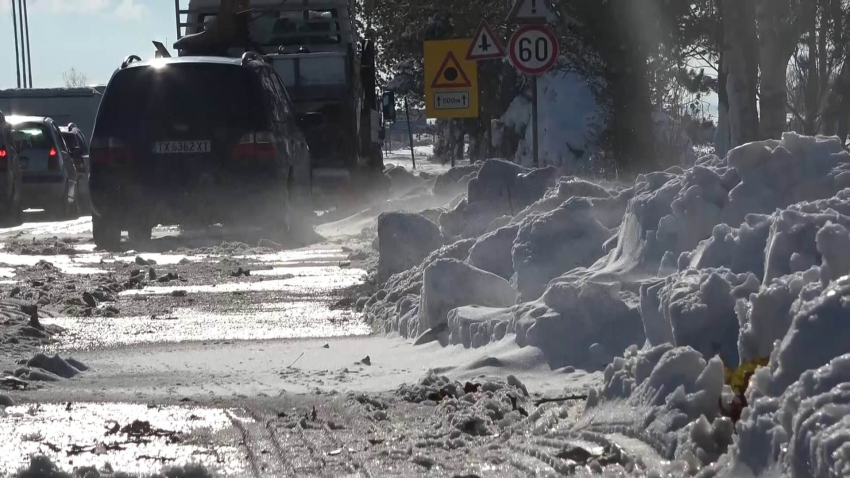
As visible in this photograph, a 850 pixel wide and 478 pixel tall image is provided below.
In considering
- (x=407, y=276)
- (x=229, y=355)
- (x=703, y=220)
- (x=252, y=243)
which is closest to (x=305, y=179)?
(x=252, y=243)

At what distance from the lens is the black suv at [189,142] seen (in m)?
13.5

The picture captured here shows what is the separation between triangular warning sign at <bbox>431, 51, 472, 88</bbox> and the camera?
18516 millimetres

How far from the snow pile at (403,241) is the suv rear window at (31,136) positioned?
576 inches

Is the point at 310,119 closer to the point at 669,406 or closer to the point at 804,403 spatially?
the point at 669,406

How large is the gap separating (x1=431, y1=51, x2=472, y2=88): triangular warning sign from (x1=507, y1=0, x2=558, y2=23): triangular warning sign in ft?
12.2

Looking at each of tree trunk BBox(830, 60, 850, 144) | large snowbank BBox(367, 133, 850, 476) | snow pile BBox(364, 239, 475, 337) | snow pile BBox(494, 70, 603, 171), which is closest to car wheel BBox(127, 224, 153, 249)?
snow pile BBox(364, 239, 475, 337)

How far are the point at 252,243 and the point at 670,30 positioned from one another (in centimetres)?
1431

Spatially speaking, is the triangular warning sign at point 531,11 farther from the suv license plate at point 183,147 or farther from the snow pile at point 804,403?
the snow pile at point 804,403

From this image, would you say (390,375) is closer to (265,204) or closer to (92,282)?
(92,282)

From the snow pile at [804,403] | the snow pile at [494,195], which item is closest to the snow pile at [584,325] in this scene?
the snow pile at [804,403]

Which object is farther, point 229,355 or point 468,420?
point 229,355

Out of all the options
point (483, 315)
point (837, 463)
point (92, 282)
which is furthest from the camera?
point (92, 282)

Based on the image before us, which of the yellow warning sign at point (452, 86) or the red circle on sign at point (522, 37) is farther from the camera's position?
the yellow warning sign at point (452, 86)

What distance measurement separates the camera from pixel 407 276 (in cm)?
860
